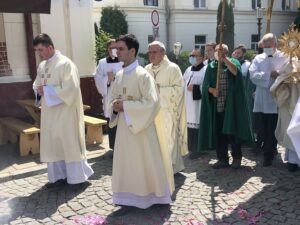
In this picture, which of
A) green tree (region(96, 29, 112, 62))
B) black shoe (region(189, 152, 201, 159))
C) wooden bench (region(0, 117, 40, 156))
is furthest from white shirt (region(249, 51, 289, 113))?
green tree (region(96, 29, 112, 62))

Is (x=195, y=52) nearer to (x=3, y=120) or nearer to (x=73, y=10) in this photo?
(x=73, y=10)

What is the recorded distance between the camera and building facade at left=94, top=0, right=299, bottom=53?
2455 cm

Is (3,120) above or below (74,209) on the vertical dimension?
above

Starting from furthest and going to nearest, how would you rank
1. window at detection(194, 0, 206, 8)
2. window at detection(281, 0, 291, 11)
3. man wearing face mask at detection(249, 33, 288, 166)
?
window at detection(281, 0, 291, 11) → window at detection(194, 0, 206, 8) → man wearing face mask at detection(249, 33, 288, 166)

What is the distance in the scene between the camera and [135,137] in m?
4.25

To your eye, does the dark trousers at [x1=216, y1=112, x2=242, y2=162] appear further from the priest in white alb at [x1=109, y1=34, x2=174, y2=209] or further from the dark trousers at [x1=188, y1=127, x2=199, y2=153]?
the priest in white alb at [x1=109, y1=34, x2=174, y2=209]

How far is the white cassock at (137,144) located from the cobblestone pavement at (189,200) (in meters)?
→ 0.30

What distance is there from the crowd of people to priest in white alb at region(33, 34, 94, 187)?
0.04 feet

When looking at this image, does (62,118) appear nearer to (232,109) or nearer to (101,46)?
(232,109)

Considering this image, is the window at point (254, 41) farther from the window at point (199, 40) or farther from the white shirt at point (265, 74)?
the white shirt at point (265, 74)

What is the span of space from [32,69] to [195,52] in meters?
3.50

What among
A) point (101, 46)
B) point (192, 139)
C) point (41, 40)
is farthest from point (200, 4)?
point (41, 40)

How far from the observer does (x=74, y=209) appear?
4.65m

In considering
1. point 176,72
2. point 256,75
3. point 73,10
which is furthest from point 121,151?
point 73,10
